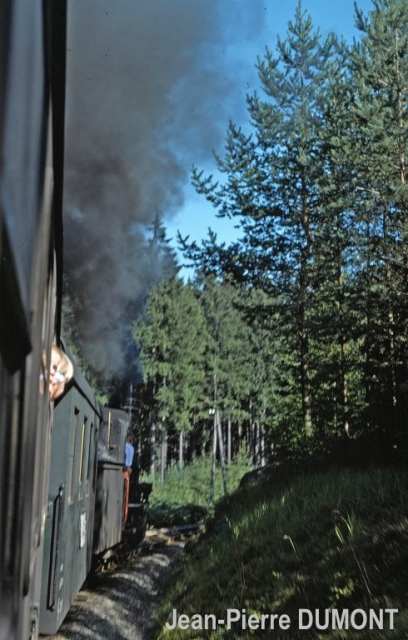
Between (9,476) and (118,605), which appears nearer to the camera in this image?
(9,476)

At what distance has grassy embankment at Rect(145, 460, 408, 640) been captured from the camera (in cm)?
543

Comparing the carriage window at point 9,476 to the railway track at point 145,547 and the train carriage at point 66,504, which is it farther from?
the railway track at point 145,547

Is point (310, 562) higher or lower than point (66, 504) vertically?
lower

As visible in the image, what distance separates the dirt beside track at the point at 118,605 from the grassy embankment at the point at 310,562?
43 centimetres

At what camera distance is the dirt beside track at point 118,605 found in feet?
25.5

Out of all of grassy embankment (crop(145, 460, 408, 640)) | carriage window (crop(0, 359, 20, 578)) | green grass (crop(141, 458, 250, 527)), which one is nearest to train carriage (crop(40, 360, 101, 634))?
grassy embankment (crop(145, 460, 408, 640))

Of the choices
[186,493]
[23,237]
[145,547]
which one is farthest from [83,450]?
[186,493]

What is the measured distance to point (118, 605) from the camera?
9.38 metres

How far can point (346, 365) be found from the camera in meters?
14.2

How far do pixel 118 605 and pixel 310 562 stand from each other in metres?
3.80

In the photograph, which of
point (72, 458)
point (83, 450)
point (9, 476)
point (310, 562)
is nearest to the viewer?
point (9, 476)

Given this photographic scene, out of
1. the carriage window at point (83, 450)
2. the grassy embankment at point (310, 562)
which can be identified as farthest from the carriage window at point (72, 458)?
the grassy embankment at point (310, 562)

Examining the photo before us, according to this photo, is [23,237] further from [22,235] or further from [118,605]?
[118,605]

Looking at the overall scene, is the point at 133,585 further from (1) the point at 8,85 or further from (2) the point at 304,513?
(1) the point at 8,85
